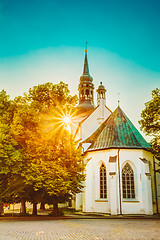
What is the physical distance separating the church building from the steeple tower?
34.4 ft

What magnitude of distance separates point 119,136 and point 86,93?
53.3 ft

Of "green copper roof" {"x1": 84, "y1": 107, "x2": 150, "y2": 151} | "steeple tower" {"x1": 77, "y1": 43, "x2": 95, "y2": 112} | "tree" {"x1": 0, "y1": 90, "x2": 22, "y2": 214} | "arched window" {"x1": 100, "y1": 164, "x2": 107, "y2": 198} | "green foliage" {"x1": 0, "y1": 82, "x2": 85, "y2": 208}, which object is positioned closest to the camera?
"tree" {"x1": 0, "y1": 90, "x2": 22, "y2": 214}

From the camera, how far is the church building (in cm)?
2161

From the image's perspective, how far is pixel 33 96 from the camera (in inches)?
813

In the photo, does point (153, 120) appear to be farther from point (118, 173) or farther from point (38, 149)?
point (38, 149)

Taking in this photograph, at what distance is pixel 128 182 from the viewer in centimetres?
2269

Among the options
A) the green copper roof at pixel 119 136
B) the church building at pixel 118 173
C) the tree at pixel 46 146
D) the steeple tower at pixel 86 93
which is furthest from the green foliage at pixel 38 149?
the steeple tower at pixel 86 93

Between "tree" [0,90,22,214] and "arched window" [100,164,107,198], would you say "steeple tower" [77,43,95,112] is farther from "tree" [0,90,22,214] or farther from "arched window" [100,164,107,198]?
"tree" [0,90,22,214]

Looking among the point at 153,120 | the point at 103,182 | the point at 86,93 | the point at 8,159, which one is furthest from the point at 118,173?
the point at 86,93

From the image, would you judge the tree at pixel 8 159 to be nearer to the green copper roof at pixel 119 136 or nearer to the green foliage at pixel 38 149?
the green foliage at pixel 38 149

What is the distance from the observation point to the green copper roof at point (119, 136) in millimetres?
23703

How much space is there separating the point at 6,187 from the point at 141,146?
43.4ft

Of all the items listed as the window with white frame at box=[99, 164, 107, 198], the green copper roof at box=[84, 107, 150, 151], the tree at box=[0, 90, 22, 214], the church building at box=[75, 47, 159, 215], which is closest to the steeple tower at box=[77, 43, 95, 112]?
the church building at box=[75, 47, 159, 215]

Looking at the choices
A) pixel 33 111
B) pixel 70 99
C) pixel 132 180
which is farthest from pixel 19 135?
pixel 132 180
